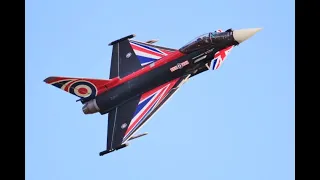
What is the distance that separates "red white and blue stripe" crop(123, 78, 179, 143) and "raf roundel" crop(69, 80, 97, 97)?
7.15ft

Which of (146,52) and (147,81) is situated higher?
(146,52)

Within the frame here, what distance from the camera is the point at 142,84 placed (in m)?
31.3

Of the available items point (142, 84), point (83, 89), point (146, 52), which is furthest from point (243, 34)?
point (83, 89)

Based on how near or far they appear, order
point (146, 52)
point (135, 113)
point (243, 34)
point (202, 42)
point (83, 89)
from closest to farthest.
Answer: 1. point (243, 34)
2. point (202, 42)
3. point (135, 113)
4. point (83, 89)
5. point (146, 52)

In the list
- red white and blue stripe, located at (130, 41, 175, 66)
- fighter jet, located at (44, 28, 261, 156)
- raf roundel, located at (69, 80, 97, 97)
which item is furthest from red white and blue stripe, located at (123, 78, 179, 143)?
raf roundel, located at (69, 80, 97, 97)

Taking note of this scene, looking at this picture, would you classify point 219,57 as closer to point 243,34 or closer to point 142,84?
point 243,34

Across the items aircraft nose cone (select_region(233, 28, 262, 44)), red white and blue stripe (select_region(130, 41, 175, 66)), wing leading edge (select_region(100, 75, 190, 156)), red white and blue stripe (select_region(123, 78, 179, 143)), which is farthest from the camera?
red white and blue stripe (select_region(130, 41, 175, 66))

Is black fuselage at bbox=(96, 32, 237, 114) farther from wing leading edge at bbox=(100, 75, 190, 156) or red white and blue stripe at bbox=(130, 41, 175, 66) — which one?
red white and blue stripe at bbox=(130, 41, 175, 66)

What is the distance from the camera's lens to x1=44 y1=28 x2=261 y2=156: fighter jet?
3106cm

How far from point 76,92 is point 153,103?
11.8 ft

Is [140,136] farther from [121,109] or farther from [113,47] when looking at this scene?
[113,47]

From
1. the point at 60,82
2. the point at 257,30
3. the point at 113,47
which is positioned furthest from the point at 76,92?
the point at 257,30

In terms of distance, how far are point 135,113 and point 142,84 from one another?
1.35 metres

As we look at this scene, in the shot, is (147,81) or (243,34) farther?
(147,81)
